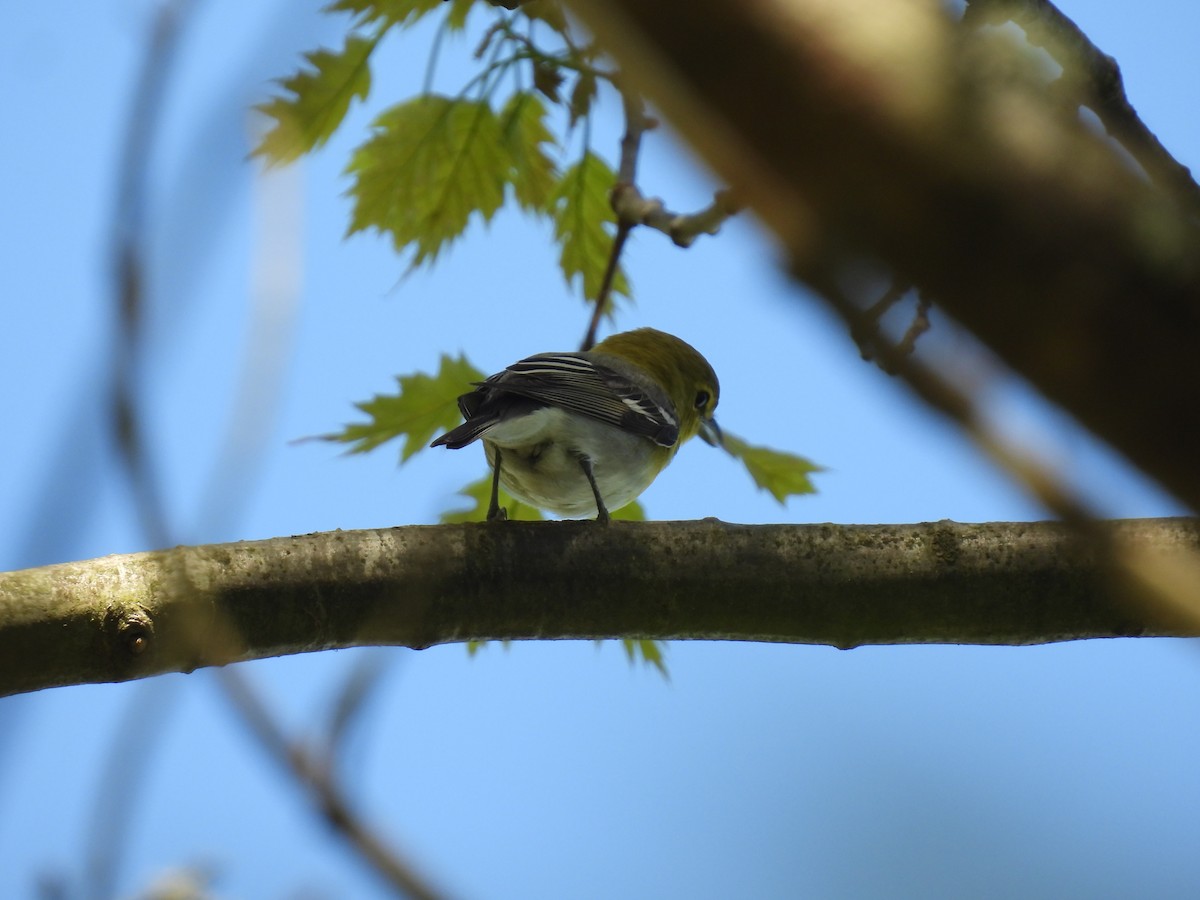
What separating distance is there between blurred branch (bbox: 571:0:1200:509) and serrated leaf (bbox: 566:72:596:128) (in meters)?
2.89

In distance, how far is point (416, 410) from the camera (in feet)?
12.0

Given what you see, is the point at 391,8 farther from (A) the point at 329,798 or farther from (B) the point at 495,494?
(A) the point at 329,798

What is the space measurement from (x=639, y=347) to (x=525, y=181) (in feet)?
4.14

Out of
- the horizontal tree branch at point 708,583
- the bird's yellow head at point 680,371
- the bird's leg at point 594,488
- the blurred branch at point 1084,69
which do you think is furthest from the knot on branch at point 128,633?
the bird's yellow head at point 680,371

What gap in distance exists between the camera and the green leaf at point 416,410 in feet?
11.4

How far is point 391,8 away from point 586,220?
1.06 m

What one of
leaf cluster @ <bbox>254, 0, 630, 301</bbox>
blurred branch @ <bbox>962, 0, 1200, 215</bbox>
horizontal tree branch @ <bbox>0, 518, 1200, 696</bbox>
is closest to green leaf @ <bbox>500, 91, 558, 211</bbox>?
leaf cluster @ <bbox>254, 0, 630, 301</bbox>

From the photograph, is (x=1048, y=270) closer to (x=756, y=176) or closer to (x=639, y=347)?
(x=756, y=176)

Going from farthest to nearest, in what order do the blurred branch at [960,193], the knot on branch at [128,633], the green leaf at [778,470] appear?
the green leaf at [778,470] → the knot on branch at [128,633] → the blurred branch at [960,193]

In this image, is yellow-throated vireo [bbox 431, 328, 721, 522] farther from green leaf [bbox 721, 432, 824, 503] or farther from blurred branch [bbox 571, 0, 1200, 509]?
blurred branch [bbox 571, 0, 1200, 509]

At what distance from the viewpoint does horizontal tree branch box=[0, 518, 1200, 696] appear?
8.30 ft

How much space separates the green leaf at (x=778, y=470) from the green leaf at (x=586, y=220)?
815 millimetres

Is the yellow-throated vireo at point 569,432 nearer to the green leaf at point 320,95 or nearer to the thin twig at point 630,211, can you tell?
the thin twig at point 630,211

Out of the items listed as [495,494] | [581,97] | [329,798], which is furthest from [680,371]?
[329,798]
